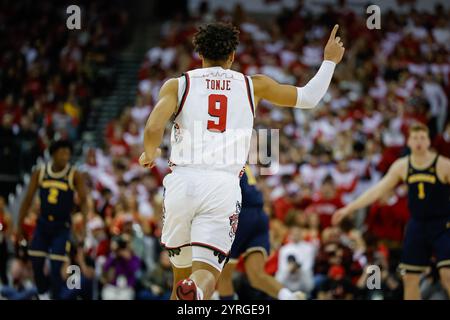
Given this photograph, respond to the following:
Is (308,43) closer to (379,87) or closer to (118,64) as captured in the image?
(379,87)

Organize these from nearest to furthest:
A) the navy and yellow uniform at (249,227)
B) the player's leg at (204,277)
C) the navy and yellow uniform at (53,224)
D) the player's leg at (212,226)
Result: the player's leg at (204,277)
the player's leg at (212,226)
the navy and yellow uniform at (249,227)
the navy and yellow uniform at (53,224)

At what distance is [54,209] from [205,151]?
3.96m

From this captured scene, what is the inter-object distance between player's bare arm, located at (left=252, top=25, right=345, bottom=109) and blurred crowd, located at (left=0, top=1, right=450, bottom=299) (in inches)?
150

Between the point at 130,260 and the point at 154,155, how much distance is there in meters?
5.98

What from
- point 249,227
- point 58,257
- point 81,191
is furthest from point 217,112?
point 58,257

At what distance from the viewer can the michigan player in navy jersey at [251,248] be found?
309 inches

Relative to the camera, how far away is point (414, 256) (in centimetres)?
809

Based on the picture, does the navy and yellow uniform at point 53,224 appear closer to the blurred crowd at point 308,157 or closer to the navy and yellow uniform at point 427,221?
the blurred crowd at point 308,157

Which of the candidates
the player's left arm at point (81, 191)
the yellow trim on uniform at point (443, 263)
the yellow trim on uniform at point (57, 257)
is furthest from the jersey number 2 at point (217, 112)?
the yellow trim on uniform at point (57, 257)

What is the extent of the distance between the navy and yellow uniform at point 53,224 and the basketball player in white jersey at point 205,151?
3.62m

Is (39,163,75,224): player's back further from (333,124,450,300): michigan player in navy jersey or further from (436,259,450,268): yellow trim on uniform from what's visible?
(436,259,450,268): yellow trim on uniform

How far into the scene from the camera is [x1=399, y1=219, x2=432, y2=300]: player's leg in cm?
805

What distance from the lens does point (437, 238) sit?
797 cm

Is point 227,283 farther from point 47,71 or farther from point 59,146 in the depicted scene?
point 47,71
